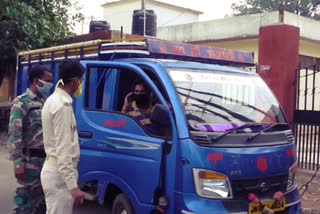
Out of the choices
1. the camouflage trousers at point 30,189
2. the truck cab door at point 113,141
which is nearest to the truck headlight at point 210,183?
the truck cab door at point 113,141

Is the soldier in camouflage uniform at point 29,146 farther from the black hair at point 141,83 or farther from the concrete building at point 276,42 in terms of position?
the concrete building at point 276,42

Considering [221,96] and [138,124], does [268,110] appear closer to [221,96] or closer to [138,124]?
[221,96]

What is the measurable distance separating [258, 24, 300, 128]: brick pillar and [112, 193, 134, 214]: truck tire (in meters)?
4.90

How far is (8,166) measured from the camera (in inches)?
371

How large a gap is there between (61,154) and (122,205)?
4.40 ft

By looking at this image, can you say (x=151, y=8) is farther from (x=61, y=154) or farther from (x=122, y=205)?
(x=61, y=154)

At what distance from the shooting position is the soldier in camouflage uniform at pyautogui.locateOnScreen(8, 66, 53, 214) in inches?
169

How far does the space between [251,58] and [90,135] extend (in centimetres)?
241

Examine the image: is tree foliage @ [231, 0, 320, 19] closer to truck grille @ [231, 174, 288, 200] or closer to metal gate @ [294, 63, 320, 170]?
metal gate @ [294, 63, 320, 170]

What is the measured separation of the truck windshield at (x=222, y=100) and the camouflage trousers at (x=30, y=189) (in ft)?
5.62

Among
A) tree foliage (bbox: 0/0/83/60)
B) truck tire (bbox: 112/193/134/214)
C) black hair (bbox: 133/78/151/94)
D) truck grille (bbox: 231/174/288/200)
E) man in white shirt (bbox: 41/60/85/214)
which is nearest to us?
man in white shirt (bbox: 41/60/85/214)

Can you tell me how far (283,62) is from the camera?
824cm

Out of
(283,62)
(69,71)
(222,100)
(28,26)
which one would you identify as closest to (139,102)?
(222,100)

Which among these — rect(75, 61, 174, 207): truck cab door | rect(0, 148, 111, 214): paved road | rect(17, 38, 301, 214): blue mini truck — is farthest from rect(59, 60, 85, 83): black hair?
rect(0, 148, 111, 214): paved road
